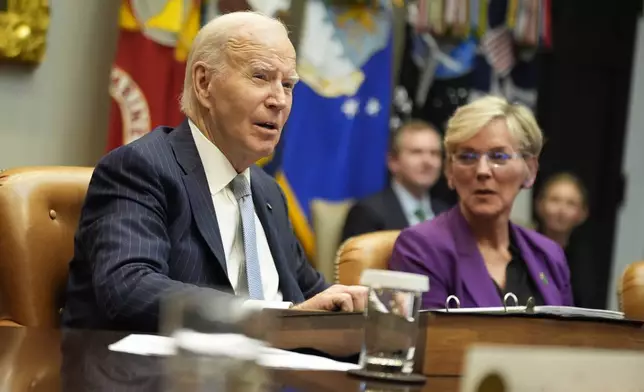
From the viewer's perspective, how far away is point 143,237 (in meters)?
2.04

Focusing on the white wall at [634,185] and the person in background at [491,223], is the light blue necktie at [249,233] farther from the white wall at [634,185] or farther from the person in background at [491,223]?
the white wall at [634,185]

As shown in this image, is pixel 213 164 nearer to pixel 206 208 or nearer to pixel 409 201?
pixel 206 208

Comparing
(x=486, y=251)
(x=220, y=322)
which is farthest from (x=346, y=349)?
(x=486, y=251)

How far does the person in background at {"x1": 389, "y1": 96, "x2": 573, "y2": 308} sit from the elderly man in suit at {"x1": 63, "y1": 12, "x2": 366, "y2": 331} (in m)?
0.40

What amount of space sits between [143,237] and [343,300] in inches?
17.6

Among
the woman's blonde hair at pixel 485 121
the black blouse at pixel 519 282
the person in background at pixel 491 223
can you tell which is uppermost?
the woman's blonde hair at pixel 485 121

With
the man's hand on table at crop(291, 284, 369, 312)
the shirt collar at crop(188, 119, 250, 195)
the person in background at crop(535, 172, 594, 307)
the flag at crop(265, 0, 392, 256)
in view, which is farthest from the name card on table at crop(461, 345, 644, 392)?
the person in background at crop(535, 172, 594, 307)

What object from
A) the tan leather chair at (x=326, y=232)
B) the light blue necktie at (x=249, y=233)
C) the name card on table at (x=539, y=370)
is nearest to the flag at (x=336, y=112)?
the tan leather chair at (x=326, y=232)

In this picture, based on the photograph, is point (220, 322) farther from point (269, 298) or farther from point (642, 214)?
point (642, 214)

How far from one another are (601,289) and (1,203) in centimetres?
459

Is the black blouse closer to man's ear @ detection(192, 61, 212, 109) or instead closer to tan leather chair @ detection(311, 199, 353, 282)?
man's ear @ detection(192, 61, 212, 109)

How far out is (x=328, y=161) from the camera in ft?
15.6

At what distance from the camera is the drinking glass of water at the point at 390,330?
134 centimetres

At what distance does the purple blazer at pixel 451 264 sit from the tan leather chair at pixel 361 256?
35mm
